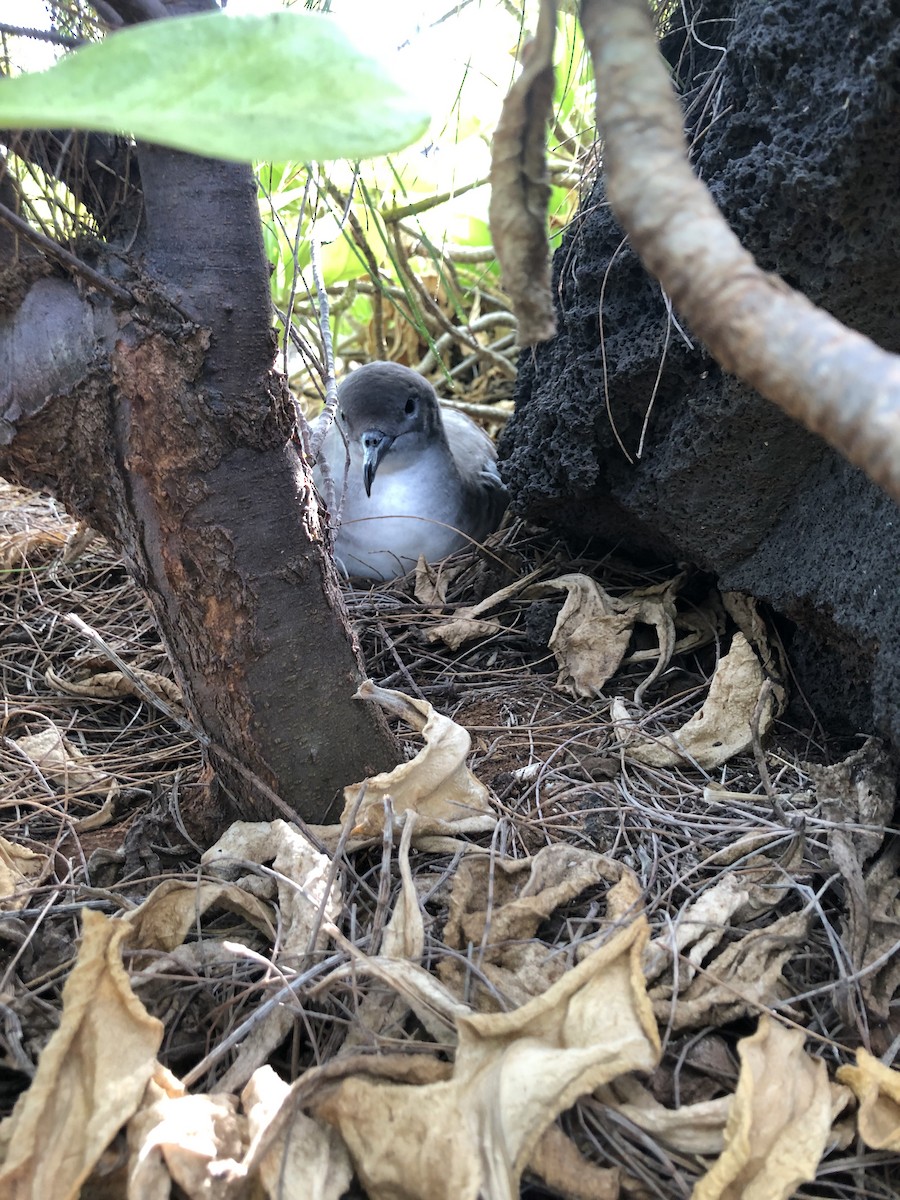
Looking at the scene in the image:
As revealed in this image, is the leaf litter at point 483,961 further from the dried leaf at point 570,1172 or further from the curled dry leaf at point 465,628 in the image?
the curled dry leaf at point 465,628

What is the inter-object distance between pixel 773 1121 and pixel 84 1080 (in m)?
0.80

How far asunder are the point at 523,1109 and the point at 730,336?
2.79 feet

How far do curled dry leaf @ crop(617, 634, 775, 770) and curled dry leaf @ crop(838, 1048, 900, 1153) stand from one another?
80 cm

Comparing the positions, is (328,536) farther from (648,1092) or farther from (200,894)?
(648,1092)

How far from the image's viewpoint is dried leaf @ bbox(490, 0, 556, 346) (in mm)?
861

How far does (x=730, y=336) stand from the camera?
30.0 inches

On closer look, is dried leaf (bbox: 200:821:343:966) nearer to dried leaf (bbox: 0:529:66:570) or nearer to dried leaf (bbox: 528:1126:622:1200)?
dried leaf (bbox: 528:1126:622:1200)

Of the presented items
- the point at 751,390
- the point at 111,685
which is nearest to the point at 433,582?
the point at 111,685

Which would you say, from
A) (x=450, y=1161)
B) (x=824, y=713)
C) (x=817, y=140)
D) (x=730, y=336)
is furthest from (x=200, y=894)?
(x=817, y=140)

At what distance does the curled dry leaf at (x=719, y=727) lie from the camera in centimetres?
195

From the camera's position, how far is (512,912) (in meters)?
1.44

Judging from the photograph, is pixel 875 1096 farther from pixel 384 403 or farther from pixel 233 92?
pixel 384 403

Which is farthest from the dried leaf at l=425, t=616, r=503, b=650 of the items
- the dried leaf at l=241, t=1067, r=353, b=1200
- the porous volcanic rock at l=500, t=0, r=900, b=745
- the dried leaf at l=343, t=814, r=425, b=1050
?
the dried leaf at l=241, t=1067, r=353, b=1200

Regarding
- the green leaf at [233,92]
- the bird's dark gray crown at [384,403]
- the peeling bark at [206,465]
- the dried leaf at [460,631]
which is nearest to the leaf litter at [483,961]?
the peeling bark at [206,465]
